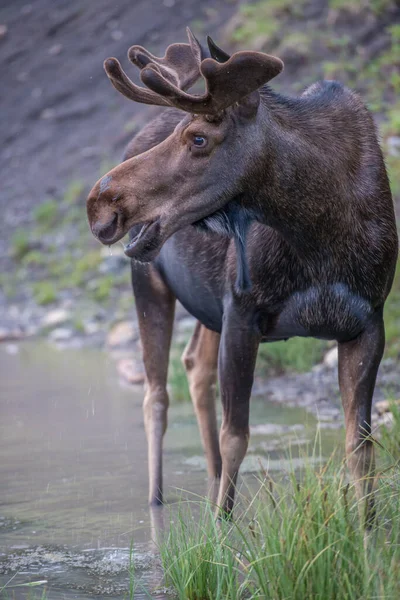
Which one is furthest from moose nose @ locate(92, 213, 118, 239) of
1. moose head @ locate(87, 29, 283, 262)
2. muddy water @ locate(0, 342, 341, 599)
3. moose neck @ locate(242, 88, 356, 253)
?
muddy water @ locate(0, 342, 341, 599)

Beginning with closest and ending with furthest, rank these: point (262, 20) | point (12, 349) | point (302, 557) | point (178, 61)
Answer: point (302, 557) → point (178, 61) → point (12, 349) → point (262, 20)

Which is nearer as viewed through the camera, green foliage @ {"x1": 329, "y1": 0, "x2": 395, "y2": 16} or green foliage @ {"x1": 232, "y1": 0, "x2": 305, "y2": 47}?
green foliage @ {"x1": 329, "y1": 0, "x2": 395, "y2": 16}

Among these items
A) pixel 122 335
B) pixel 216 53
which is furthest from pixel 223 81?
pixel 122 335

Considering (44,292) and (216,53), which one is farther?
(44,292)

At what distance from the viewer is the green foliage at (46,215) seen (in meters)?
16.0

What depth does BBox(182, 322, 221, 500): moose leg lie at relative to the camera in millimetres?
5746

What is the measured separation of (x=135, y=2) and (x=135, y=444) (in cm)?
1534

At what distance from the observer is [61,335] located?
12422 millimetres

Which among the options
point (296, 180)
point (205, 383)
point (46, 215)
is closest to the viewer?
point (296, 180)

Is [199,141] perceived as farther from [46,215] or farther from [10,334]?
[46,215]

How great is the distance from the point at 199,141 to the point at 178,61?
3.16ft

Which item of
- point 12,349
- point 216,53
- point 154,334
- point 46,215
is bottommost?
point 12,349

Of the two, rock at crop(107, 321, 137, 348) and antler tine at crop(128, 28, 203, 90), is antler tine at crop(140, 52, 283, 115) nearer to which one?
antler tine at crop(128, 28, 203, 90)

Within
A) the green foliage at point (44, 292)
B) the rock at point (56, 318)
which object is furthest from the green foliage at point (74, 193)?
the rock at point (56, 318)
